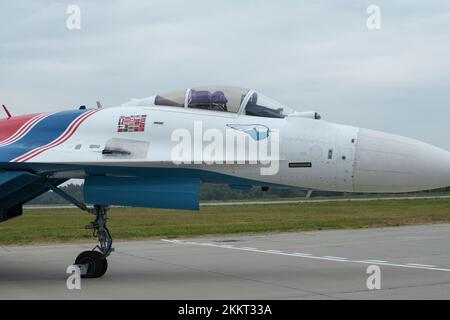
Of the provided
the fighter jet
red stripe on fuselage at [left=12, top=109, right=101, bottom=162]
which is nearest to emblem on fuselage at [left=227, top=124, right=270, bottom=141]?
the fighter jet

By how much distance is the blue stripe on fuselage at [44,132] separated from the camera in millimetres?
10242

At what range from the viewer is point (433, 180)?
29.4ft

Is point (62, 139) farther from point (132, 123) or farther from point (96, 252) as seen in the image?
point (96, 252)

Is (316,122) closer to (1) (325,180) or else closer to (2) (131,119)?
(1) (325,180)

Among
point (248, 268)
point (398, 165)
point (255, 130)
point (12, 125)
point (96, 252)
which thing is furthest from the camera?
point (248, 268)

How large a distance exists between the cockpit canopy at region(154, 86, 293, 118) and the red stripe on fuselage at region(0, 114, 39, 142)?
7.67 ft

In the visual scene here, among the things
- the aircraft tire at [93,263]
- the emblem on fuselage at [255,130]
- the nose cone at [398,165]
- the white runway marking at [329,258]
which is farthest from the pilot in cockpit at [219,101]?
the white runway marking at [329,258]

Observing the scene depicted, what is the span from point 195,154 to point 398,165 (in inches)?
113

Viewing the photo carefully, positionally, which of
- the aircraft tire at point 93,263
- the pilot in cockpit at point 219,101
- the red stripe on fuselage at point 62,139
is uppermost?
the pilot in cockpit at point 219,101

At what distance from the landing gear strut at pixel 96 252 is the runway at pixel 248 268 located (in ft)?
0.95

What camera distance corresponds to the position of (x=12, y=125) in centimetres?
1097

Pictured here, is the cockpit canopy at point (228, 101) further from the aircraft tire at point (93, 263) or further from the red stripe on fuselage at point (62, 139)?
the aircraft tire at point (93, 263)

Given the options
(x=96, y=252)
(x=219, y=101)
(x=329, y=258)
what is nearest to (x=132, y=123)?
(x=219, y=101)
